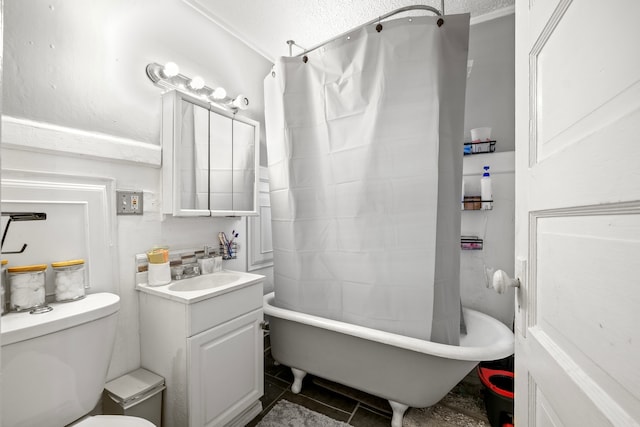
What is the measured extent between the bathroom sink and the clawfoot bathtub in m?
0.31

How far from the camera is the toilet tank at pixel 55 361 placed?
2.86 feet

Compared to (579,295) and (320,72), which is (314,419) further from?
(320,72)

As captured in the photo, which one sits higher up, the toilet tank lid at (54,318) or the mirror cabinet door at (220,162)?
the mirror cabinet door at (220,162)

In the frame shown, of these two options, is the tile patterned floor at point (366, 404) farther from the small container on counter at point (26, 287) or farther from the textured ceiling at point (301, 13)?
the textured ceiling at point (301, 13)

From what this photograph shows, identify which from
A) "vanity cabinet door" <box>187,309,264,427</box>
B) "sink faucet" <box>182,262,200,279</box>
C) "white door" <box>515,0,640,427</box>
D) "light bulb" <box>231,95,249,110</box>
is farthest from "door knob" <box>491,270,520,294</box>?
"light bulb" <box>231,95,249,110</box>

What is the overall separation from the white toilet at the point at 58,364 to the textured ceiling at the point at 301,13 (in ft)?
6.33

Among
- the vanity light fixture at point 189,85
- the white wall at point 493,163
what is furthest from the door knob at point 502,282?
the vanity light fixture at point 189,85

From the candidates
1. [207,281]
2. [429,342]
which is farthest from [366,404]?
[207,281]

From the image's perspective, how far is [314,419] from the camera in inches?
61.9

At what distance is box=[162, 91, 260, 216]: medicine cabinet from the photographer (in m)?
1.59

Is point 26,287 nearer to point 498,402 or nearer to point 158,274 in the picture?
point 158,274

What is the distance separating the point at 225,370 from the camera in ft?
4.72

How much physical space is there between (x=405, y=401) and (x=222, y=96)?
7.10 ft

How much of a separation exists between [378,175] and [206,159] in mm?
1104
